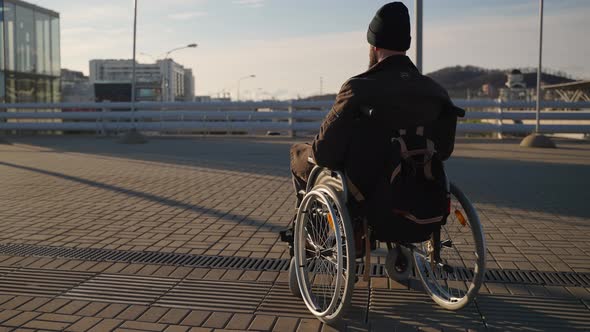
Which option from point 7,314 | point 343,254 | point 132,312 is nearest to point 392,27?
point 343,254

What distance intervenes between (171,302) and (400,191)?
1664 mm

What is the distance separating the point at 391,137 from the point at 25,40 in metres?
24.8

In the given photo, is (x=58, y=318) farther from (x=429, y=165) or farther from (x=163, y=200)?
(x=163, y=200)

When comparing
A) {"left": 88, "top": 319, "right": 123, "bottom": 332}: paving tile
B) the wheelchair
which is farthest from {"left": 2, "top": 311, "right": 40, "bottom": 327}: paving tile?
the wheelchair

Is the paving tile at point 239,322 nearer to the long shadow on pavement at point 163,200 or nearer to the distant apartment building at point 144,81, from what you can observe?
the long shadow on pavement at point 163,200

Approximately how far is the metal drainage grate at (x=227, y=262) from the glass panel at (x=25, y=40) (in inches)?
844

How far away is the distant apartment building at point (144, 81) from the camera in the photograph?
49406 millimetres

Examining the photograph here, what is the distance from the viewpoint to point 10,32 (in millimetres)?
23906

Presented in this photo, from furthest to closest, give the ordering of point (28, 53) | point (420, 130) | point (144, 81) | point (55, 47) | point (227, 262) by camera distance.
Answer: point (144, 81) < point (55, 47) < point (28, 53) < point (227, 262) < point (420, 130)

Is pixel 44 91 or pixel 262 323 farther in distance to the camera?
pixel 44 91

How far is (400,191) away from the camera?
3.34 m

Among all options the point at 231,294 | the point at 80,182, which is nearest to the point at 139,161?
the point at 80,182

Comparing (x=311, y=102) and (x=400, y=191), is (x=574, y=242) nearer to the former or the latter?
(x=400, y=191)

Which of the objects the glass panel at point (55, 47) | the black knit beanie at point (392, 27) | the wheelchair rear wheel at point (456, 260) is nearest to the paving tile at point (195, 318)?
the wheelchair rear wheel at point (456, 260)
